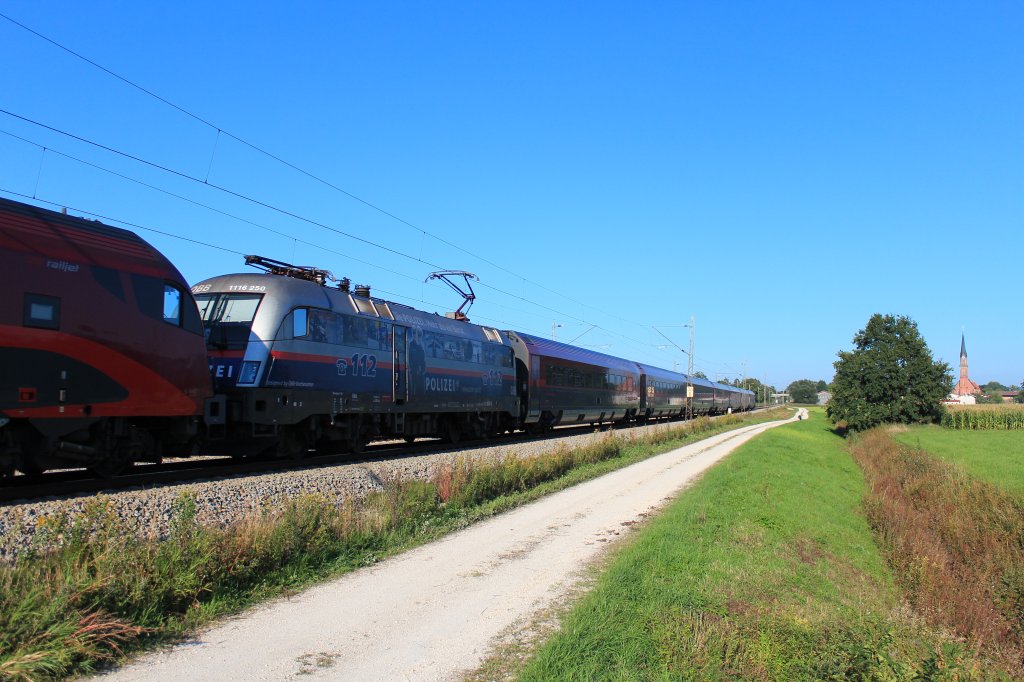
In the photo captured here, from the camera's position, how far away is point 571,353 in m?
35.3

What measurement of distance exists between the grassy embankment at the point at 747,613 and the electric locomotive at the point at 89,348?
7849mm

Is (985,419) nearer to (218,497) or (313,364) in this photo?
(313,364)

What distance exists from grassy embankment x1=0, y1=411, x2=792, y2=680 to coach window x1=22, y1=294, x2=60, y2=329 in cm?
329

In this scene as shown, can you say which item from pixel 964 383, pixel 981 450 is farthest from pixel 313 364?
pixel 964 383

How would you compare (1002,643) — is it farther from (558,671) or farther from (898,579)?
(558,671)

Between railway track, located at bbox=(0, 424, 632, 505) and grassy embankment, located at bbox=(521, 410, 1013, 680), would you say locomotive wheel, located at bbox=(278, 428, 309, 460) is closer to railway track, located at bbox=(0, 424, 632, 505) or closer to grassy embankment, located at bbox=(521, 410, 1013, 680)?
railway track, located at bbox=(0, 424, 632, 505)

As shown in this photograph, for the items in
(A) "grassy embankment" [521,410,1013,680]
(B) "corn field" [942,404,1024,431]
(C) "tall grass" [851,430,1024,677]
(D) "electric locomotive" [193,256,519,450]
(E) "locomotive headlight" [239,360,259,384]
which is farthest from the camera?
(B) "corn field" [942,404,1024,431]

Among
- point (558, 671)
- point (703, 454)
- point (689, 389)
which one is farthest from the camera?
point (689, 389)

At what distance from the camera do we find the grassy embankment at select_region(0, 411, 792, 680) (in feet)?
17.9

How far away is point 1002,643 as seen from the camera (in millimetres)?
10258

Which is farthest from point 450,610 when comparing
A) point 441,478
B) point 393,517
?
point 441,478

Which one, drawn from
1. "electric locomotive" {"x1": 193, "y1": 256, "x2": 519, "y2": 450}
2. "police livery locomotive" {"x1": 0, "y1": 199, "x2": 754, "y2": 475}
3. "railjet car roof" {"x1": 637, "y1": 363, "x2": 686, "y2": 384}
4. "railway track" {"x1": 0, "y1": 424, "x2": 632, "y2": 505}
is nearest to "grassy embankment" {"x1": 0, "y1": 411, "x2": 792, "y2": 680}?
"railway track" {"x1": 0, "y1": 424, "x2": 632, "y2": 505}

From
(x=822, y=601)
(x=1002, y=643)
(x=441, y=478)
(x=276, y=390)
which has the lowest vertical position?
(x=1002, y=643)

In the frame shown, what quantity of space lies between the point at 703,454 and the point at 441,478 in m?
18.2
